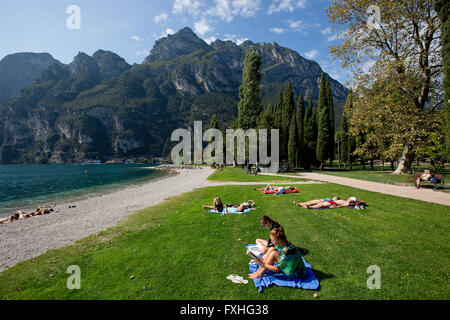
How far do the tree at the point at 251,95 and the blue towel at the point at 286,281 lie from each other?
33.4 meters

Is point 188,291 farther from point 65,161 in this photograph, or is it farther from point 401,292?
point 65,161

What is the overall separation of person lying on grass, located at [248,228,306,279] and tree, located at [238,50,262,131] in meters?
32.9

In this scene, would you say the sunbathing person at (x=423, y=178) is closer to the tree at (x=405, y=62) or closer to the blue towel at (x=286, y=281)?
the tree at (x=405, y=62)

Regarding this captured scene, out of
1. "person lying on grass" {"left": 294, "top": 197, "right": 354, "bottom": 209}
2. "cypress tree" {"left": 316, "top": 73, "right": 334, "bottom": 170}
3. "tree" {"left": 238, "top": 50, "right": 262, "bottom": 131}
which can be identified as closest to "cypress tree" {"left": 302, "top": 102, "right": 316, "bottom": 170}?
"cypress tree" {"left": 316, "top": 73, "right": 334, "bottom": 170}

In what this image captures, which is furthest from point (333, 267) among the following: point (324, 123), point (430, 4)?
point (324, 123)

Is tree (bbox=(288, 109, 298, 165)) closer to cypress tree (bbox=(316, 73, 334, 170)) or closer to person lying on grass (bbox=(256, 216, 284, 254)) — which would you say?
cypress tree (bbox=(316, 73, 334, 170))

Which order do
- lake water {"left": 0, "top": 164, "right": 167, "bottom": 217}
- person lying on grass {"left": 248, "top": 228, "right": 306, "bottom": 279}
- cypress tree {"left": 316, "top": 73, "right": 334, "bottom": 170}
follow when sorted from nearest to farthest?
person lying on grass {"left": 248, "top": 228, "right": 306, "bottom": 279} < lake water {"left": 0, "top": 164, "right": 167, "bottom": 217} < cypress tree {"left": 316, "top": 73, "right": 334, "bottom": 170}

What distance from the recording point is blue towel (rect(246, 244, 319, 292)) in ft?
12.9

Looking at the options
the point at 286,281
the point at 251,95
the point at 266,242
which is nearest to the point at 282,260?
the point at 286,281

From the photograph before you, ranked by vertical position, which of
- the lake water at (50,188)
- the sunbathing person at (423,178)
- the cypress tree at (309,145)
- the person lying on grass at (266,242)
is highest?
the cypress tree at (309,145)

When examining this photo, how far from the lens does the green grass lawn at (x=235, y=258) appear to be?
152 inches

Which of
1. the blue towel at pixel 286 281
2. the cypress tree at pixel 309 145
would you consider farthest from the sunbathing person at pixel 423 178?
the cypress tree at pixel 309 145

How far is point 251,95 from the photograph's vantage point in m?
36.9

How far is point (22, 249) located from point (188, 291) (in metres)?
6.94
